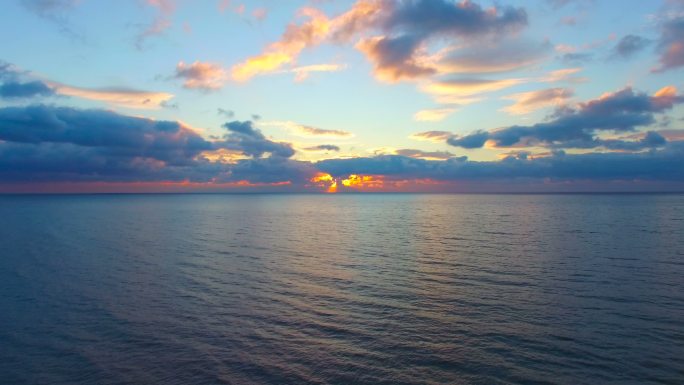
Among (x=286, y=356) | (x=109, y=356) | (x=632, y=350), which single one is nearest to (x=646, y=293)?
(x=632, y=350)

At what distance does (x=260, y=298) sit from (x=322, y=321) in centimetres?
938

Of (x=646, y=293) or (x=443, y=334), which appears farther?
(x=646, y=293)

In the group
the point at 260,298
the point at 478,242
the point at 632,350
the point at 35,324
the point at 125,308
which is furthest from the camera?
the point at 478,242

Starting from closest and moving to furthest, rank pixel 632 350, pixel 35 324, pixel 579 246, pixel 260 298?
pixel 632 350 → pixel 35 324 → pixel 260 298 → pixel 579 246

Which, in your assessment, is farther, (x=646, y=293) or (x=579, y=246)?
(x=579, y=246)

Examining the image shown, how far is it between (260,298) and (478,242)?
48388 mm

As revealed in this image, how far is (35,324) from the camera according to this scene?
109 feet

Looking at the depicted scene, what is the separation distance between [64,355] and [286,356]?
14142 millimetres

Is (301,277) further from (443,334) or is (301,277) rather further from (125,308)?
(443,334)

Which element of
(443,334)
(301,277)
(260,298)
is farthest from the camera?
(301,277)

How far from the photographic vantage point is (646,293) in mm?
39562

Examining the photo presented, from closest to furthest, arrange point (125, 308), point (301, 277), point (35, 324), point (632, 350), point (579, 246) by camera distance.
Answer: point (632, 350), point (35, 324), point (125, 308), point (301, 277), point (579, 246)

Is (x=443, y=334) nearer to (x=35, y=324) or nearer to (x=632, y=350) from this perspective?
(x=632, y=350)

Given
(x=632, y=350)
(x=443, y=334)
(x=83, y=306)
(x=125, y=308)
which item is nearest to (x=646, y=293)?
(x=632, y=350)
